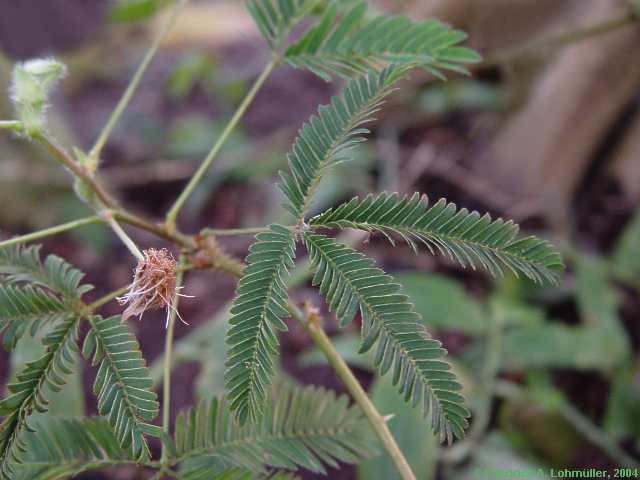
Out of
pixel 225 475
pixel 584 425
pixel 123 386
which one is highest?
pixel 123 386

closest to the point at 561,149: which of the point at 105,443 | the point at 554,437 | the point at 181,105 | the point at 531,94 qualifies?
the point at 531,94

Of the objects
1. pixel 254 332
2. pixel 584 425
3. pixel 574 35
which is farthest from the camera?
pixel 574 35

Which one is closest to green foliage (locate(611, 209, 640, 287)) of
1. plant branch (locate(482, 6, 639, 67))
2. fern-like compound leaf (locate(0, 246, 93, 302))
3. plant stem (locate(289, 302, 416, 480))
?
plant branch (locate(482, 6, 639, 67))

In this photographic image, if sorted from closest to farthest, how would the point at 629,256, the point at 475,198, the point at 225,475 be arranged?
the point at 225,475, the point at 629,256, the point at 475,198

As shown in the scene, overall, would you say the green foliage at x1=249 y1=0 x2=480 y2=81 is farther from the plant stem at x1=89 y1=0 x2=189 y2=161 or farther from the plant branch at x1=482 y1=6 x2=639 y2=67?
the plant branch at x1=482 y1=6 x2=639 y2=67

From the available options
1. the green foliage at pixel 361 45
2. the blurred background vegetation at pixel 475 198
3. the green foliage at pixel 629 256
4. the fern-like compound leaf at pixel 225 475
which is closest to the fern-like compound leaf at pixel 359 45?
the green foliage at pixel 361 45

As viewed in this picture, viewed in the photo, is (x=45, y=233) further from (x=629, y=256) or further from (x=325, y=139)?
(x=629, y=256)

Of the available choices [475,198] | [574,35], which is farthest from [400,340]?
[475,198]
